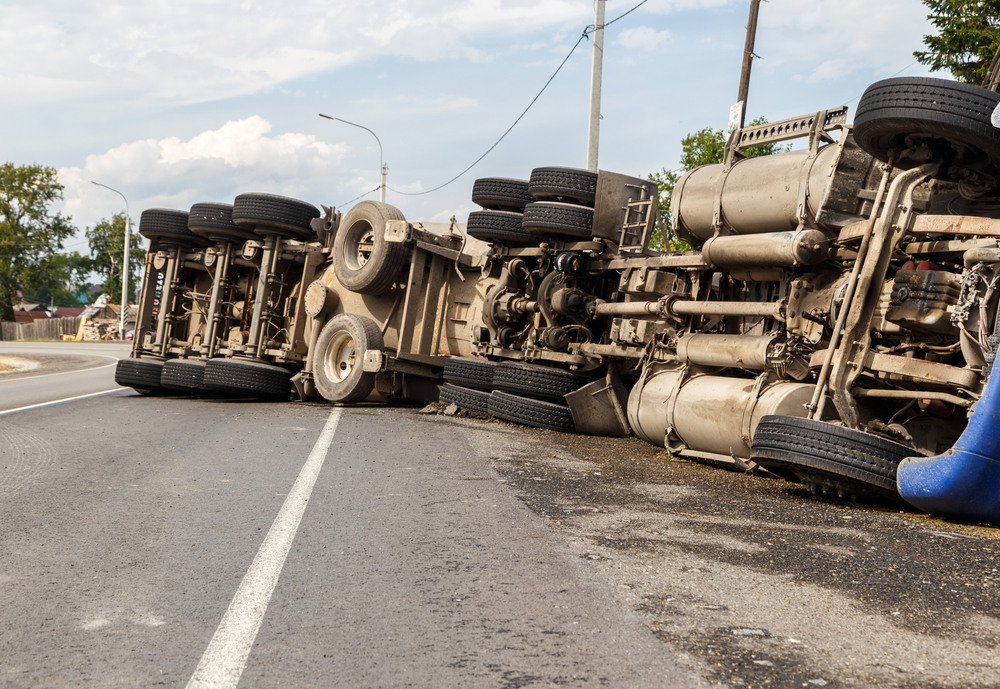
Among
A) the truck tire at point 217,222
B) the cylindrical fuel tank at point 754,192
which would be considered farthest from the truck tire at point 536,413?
the truck tire at point 217,222

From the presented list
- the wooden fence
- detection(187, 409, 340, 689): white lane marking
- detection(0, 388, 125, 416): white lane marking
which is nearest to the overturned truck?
detection(0, 388, 125, 416): white lane marking

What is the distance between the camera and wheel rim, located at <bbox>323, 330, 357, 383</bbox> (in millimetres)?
12766

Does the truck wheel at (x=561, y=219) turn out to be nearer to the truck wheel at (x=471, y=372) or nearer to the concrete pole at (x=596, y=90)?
the truck wheel at (x=471, y=372)

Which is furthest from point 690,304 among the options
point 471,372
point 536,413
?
point 471,372

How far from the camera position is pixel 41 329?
5991 centimetres

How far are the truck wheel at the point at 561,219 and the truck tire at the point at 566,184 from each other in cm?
17

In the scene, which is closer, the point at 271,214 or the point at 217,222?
the point at 271,214

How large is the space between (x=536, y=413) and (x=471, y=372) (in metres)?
1.37

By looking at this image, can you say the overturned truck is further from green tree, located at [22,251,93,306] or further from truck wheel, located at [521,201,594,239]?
green tree, located at [22,251,93,306]

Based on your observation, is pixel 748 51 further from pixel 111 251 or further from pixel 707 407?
pixel 111 251

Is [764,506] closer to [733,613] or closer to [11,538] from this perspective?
[733,613]

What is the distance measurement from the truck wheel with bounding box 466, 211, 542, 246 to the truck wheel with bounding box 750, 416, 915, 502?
18.4 feet

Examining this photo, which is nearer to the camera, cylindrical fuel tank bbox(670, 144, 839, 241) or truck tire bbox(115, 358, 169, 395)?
cylindrical fuel tank bbox(670, 144, 839, 241)

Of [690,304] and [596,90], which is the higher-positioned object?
[596,90]
